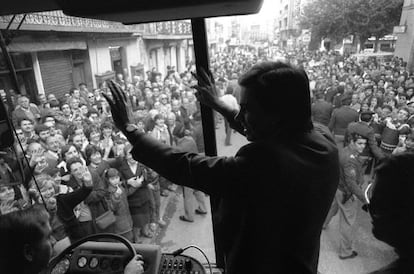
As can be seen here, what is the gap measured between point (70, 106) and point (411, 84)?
3.36 meters

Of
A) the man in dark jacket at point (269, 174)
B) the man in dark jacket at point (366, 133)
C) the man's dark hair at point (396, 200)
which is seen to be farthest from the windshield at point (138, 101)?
the man's dark hair at point (396, 200)

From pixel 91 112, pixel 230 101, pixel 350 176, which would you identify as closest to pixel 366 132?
pixel 350 176

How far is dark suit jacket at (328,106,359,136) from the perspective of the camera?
7.61 ft

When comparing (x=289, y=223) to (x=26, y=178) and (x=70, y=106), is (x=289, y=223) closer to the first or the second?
(x=26, y=178)

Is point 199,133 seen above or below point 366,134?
above

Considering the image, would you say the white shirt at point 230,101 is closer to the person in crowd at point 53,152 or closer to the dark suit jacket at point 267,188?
the dark suit jacket at point 267,188

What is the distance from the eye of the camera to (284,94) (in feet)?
2.30

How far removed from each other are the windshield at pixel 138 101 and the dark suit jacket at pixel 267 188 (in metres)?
0.65

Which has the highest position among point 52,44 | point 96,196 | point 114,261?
point 52,44

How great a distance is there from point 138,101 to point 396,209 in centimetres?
219

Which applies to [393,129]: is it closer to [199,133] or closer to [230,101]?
[199,133]

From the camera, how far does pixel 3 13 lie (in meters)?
0.99

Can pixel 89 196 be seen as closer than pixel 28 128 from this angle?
Yes

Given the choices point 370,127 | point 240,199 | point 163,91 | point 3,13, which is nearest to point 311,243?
point 240,199
